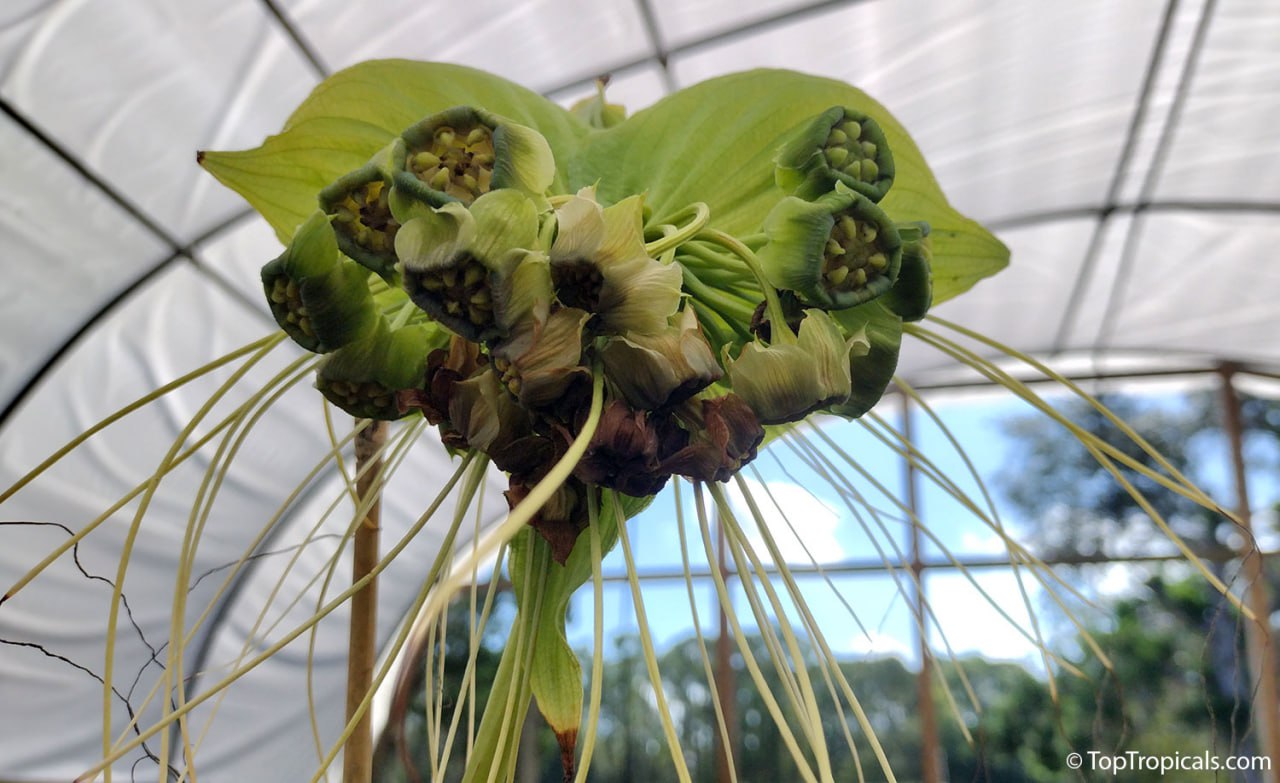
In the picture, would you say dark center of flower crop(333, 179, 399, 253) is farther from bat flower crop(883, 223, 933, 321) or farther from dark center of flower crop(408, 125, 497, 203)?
bat flower crop(883, 223, 933, 321)

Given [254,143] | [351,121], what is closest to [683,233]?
[351,121]

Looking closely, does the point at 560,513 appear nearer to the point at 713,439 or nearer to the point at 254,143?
the point at 713,439

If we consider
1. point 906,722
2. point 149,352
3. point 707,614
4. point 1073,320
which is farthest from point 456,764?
point 1073,320

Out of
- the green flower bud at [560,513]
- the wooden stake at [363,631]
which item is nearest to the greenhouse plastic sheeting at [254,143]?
the wooden stake at [363,631]

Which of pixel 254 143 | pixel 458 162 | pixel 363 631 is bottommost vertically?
pixel 363 631

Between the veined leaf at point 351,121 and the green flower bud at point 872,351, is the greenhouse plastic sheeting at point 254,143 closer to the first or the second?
the veined leaf at point 351,121

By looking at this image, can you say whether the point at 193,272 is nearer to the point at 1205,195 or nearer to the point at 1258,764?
the point at 1205,195
